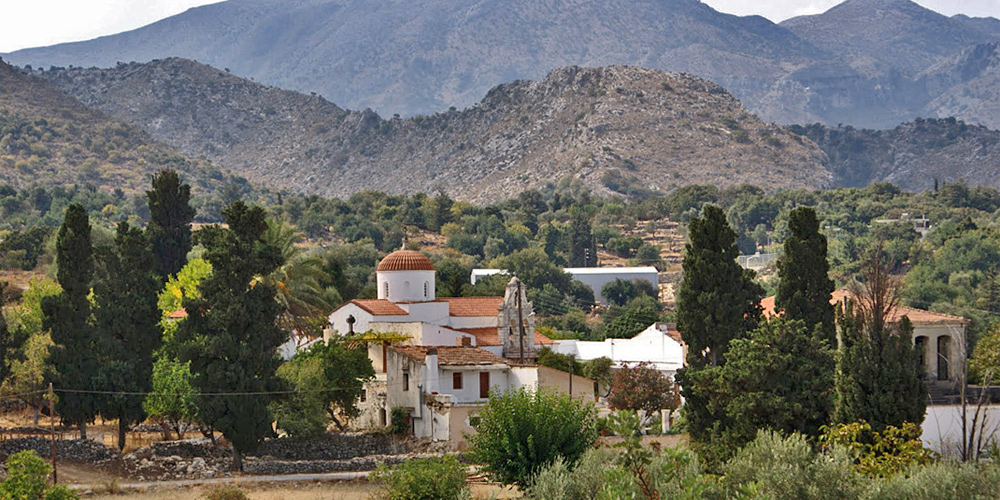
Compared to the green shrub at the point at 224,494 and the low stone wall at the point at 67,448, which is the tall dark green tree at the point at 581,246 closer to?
the low stone wall at the point at 67,448

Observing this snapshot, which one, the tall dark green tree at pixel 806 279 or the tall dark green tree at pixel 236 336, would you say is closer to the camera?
the tall dark green tree at pixel 236 336

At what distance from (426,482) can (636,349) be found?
116 feet

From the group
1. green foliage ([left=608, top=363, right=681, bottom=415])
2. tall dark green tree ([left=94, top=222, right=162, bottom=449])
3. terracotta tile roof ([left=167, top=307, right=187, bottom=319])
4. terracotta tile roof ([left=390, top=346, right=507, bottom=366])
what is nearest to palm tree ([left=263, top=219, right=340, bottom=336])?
terracotta tile roof ([left=167, top=307, right=187, bottom=319])

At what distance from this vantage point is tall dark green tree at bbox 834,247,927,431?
3625cm

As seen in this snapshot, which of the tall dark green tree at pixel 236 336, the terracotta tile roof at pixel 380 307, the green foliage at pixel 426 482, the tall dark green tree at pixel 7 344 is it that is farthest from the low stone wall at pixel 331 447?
the terracotta tile roof at pixel 380 307

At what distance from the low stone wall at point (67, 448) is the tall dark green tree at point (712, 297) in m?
19.1

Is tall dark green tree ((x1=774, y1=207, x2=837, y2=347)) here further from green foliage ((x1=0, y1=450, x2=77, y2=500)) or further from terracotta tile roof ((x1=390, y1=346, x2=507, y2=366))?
green foliage ((x1=0, y1=450, x2=77, y2=500))

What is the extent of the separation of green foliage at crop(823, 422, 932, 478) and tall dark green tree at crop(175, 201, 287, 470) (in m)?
19.0

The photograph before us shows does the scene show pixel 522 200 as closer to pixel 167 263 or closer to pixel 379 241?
pixel 379 241

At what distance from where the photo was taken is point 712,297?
46.6 m

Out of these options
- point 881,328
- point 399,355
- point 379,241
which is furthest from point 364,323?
point 379,241

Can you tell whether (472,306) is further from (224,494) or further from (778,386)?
(778,386)

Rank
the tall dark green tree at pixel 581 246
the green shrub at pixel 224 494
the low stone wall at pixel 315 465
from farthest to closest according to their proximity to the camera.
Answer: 1. the tall dark green tree at pixel 581 246
2. the low stone wall at pixel 315 465
3. the green shrub at pixel 224 494

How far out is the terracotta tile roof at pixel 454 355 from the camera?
2082 inches
